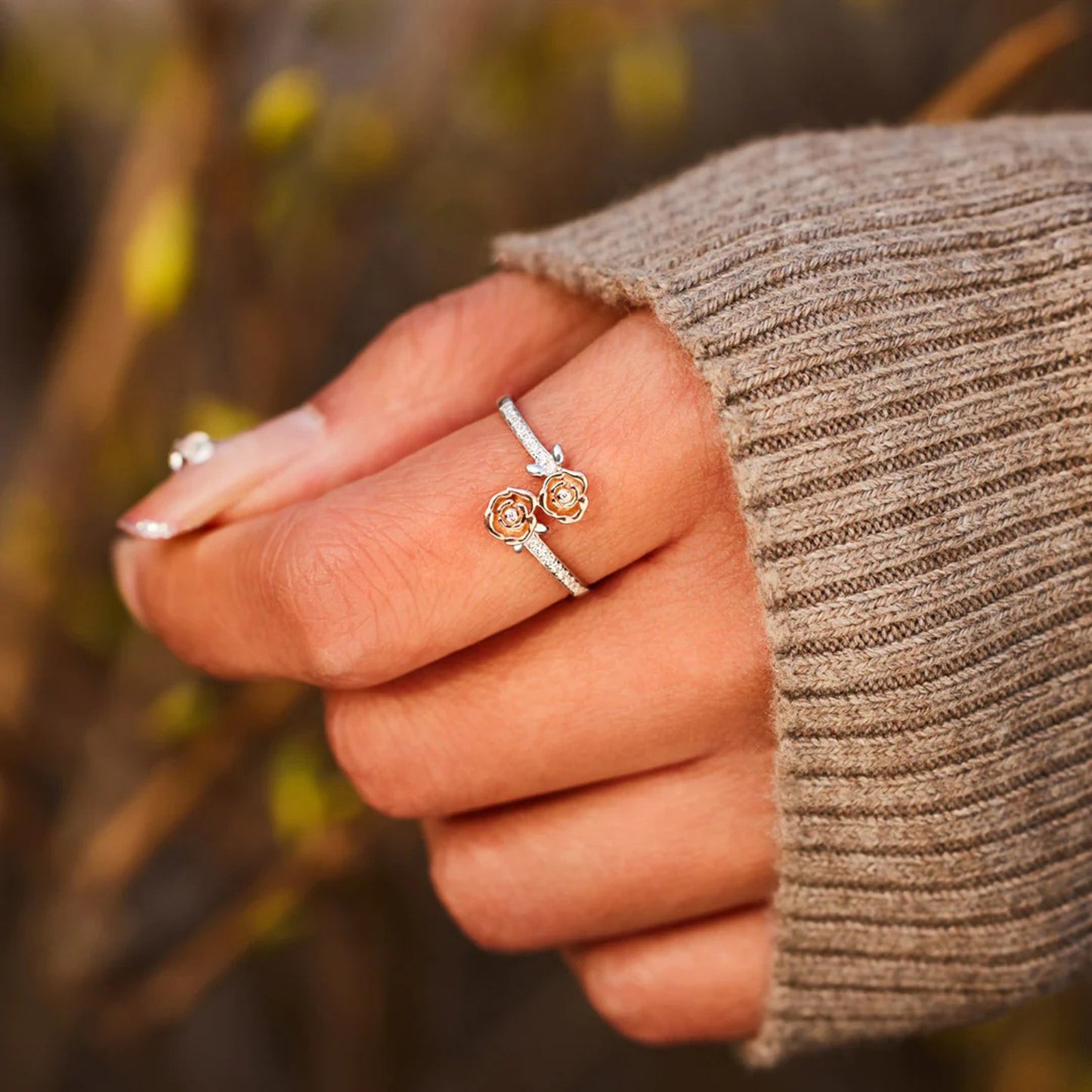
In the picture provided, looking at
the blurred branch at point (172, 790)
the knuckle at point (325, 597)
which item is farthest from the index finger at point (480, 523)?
the blurred branch at point (172, 790)

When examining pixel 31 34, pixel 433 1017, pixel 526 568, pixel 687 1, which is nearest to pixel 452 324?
pixel 526 568

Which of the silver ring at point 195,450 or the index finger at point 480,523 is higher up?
the silver ring at point 195,450

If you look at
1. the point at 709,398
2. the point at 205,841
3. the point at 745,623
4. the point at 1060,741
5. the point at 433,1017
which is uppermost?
the point at 709,398

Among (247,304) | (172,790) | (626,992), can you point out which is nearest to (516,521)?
(626,992)

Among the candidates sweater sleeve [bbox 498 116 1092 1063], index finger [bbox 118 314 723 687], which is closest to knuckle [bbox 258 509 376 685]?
index finger [bbox 118 314 723 687]

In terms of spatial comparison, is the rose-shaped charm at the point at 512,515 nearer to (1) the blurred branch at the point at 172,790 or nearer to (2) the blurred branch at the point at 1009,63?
(1) the blurred branch at the point at 172,790

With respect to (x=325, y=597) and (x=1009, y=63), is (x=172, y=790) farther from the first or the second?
(x=1009, y=63)

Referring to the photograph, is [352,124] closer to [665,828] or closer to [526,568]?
[526,568]

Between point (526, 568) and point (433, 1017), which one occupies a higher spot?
point (526, 568)

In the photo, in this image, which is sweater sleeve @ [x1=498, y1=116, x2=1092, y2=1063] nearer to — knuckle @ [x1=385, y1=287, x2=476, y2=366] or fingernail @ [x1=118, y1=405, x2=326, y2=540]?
knuckle @ [x1=385, y1=287, x2=476, y2=366]
